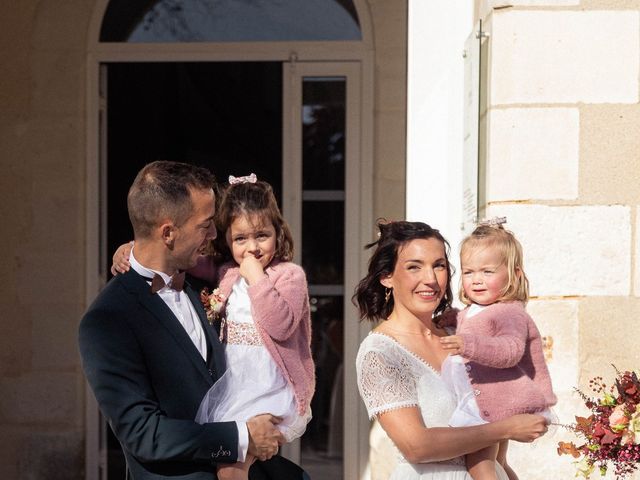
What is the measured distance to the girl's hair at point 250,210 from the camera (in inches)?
135

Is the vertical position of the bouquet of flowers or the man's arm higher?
the man's arm

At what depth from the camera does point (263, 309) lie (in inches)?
131

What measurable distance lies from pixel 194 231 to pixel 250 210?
1.49 feet

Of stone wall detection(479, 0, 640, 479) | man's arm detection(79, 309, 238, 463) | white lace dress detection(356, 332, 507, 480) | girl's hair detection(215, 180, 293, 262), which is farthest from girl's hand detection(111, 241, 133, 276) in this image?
stone wall detection(479, 0, 640, 479)

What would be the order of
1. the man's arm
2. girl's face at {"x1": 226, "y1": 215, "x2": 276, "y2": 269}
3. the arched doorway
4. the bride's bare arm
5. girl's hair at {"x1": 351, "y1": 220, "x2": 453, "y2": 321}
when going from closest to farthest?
1. the man's arm
2. the bride's bare arm
3. girl's hair at {"x1": 351, "y1": 220, "x2": 453, "y2": 321}
4. girl's face at {"x1": 226, "y1": 215, "x2": 276, "y2": 269}
5. the arched doorway

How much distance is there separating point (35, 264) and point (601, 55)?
3413 millimetres

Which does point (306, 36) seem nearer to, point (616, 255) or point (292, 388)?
point (616, 255)

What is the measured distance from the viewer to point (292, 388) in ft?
11.2

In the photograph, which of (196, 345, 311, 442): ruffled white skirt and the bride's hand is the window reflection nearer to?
(196, 345, 311, 442): ruffled white skirt

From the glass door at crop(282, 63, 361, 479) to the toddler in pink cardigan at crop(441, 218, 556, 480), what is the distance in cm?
282

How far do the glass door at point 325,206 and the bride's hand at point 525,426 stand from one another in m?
3.21

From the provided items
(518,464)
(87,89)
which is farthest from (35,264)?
(518,464)

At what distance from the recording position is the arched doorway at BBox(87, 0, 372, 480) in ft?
20.9

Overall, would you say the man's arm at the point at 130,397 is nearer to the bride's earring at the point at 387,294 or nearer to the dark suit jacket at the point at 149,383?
the dark suit jacket at the point at 149,383
